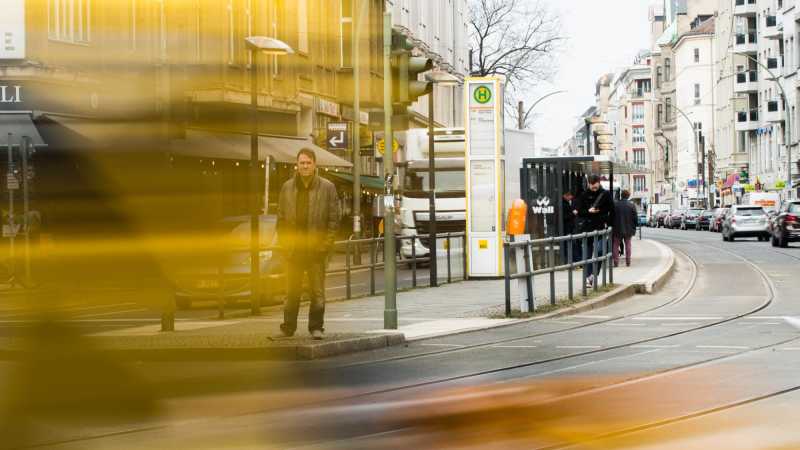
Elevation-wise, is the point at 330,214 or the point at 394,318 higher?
the point at 330,214

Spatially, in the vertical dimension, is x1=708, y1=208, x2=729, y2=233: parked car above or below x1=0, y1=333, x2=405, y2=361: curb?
above

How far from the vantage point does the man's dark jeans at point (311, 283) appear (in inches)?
561

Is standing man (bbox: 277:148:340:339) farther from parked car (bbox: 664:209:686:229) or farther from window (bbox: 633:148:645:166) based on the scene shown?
window (bbox: 633:148:645:166)

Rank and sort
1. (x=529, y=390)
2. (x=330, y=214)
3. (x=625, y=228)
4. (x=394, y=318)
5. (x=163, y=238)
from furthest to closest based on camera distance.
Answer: (x=625, y=228)
(x=163, y=238)
(x=394, y=318)
(x=330, y=214)
(x=529, y=390)

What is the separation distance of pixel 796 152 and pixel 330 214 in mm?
78558

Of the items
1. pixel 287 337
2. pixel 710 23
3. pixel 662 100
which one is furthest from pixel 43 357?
pixel 662 100

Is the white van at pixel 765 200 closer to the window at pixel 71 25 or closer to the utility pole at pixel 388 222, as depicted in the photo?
the window at pixel 71 25

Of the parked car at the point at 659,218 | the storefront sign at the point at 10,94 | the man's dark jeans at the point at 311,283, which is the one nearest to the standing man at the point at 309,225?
the man's dark jeans at the point at 311,283

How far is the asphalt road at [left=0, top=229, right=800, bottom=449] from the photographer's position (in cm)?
820

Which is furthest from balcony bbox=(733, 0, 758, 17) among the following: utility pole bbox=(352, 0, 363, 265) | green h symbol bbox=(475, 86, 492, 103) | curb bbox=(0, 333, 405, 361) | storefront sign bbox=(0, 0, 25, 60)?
curb bbox=(0, 333, 405, 361)

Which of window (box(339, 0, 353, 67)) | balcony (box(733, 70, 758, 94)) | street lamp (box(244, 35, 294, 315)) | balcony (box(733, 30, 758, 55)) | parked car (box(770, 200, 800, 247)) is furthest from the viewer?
balcony (box(733, 30, 758, 55))

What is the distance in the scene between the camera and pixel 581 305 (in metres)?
19.8

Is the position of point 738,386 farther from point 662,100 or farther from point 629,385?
point 662,100

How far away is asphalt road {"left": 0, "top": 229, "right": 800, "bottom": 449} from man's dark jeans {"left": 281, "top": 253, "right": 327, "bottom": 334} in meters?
0.87
